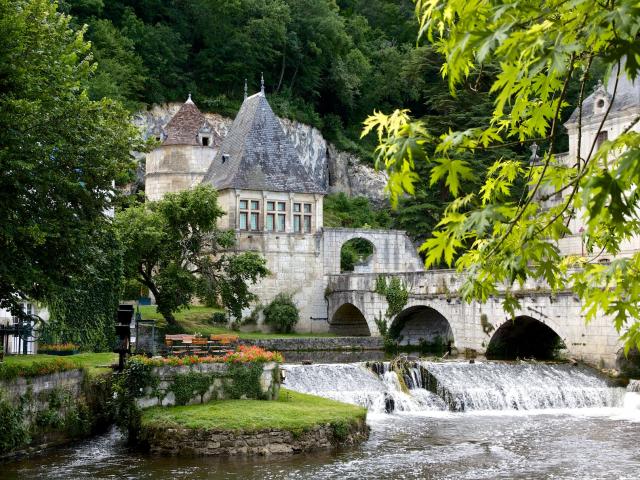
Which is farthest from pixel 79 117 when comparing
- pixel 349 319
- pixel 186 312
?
pixel 349 319

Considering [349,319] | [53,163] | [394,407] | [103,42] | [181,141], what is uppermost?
[103,42]

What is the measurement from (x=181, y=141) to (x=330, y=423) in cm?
2942

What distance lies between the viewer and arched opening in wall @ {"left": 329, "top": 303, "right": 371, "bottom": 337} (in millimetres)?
Result: 40406

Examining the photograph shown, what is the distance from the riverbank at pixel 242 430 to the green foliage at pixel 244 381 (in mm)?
878

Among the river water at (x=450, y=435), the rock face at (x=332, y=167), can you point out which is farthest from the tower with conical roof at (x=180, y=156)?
the river water at (x=450, y=435)

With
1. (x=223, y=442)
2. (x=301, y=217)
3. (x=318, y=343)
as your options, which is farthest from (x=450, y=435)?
(x=301, y=217)

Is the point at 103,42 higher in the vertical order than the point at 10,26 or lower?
higher

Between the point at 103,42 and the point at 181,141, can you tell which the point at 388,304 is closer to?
the point at 181,141

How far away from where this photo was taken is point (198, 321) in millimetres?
36031

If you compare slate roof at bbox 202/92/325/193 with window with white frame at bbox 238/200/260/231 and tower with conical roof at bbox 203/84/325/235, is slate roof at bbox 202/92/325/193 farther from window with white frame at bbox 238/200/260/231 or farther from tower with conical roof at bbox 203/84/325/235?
window with white frame at bbox 238/200/260/231

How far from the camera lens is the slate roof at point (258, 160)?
3956 cm

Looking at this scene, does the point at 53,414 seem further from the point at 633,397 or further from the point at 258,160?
the point at 258,160

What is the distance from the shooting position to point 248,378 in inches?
787

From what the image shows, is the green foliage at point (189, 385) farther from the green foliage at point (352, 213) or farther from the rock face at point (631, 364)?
the green foliage at point (352, 213)
